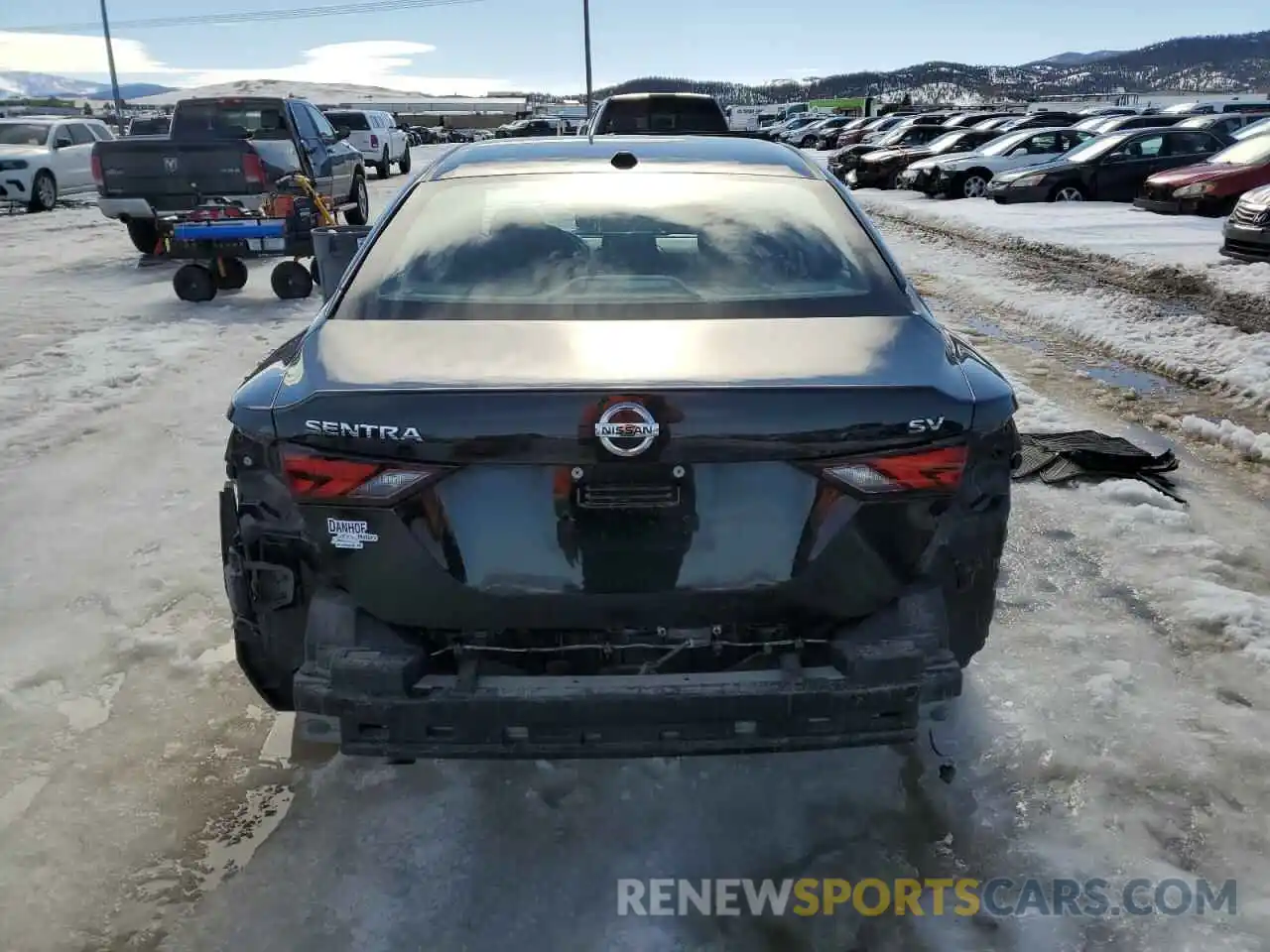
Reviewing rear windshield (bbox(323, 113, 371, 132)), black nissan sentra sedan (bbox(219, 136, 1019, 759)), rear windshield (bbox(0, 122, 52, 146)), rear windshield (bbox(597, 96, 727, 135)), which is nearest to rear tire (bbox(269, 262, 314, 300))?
rear windshield (bbox(597, 96, 727, 135))

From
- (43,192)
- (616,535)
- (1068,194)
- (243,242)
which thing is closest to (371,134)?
(43,192)

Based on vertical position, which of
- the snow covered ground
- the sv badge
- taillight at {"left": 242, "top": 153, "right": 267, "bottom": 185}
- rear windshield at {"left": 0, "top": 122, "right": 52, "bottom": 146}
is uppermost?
rear windshield at {"left": 0, "top": 122, "right": 52, "bottom": 146}

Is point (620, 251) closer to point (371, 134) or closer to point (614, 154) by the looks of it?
point (614, 154)

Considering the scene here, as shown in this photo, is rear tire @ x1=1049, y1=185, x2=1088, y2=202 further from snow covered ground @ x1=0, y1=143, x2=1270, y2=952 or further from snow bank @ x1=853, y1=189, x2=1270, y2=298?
snow covered ground @ x1=0, y1=143, x2=1270, y2=952

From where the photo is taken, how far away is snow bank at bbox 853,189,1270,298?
11338 mm

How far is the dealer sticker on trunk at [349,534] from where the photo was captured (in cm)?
228

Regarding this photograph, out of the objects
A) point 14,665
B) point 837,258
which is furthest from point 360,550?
point 14,665

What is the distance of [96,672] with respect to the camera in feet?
11.6

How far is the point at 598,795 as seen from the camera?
2.88 metres

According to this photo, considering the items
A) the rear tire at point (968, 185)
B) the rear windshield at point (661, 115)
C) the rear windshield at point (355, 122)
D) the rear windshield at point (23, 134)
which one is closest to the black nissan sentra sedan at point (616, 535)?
the rear windshield at point (661, 115)

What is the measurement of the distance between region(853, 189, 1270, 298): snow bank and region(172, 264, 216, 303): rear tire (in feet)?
34.9

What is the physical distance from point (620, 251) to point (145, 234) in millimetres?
12847

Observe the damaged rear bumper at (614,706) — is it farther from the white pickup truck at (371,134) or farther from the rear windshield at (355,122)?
the rear windshield at (355,122)

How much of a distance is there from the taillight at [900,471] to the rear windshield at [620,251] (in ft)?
1.94
